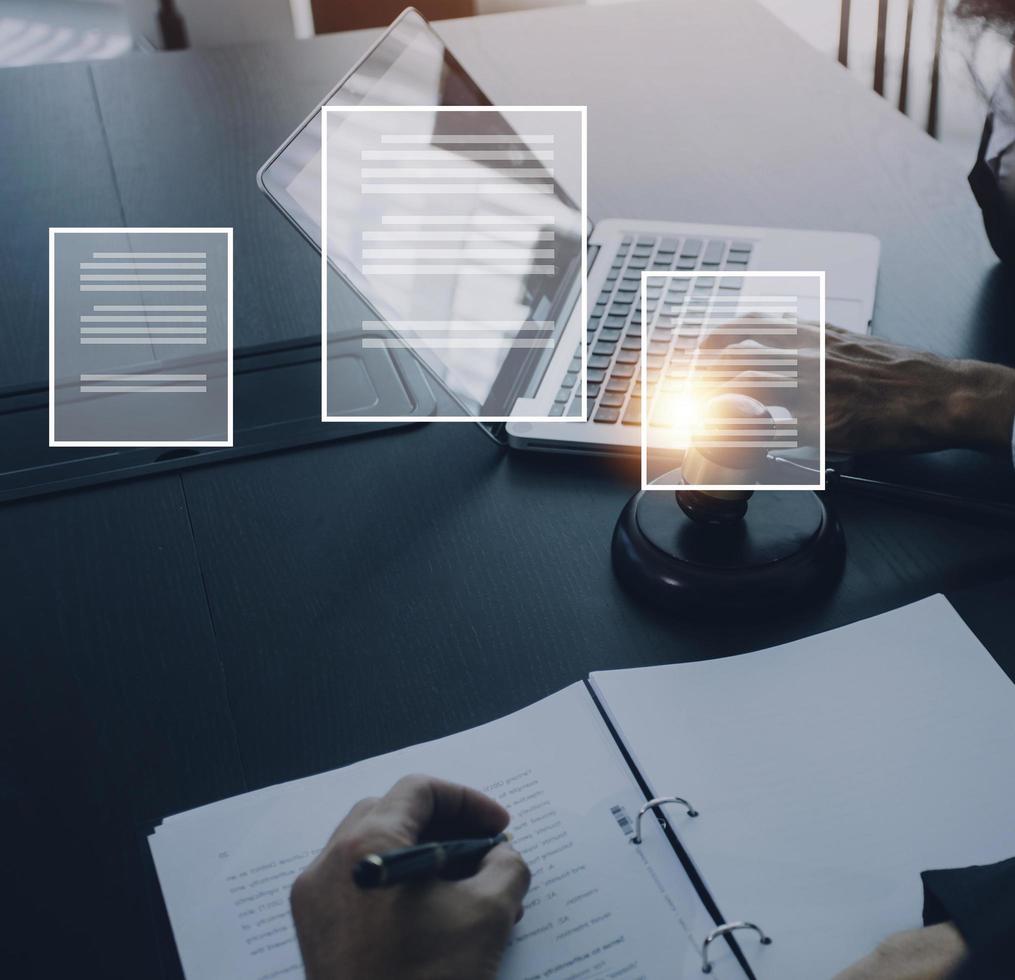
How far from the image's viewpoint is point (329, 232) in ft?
2.85

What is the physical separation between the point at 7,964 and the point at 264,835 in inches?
5.9

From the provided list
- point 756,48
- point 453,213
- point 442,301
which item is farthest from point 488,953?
point 756,48

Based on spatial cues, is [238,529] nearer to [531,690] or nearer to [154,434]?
[154,434]

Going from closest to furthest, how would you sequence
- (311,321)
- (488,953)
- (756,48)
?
1. (488,953)
2. (311,321)
3. (756,48)

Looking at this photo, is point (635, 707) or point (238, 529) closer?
point (635, 707)

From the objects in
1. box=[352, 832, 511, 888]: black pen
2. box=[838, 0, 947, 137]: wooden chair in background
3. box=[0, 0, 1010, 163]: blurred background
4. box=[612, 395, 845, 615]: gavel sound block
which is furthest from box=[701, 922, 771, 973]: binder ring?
box=[0, 0, 1010, 163]: blurred background

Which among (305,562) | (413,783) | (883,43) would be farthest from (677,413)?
(883,43)

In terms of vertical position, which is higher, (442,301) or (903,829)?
(442,301)

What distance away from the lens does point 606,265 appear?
111cm

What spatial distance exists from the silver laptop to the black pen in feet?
1.32

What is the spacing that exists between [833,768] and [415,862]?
273 millimetres

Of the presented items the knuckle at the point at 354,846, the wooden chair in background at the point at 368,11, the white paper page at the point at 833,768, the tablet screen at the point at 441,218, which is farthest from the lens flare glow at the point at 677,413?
the wooden chair in background at the point at 368,11

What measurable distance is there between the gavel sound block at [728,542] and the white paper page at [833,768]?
46mm
